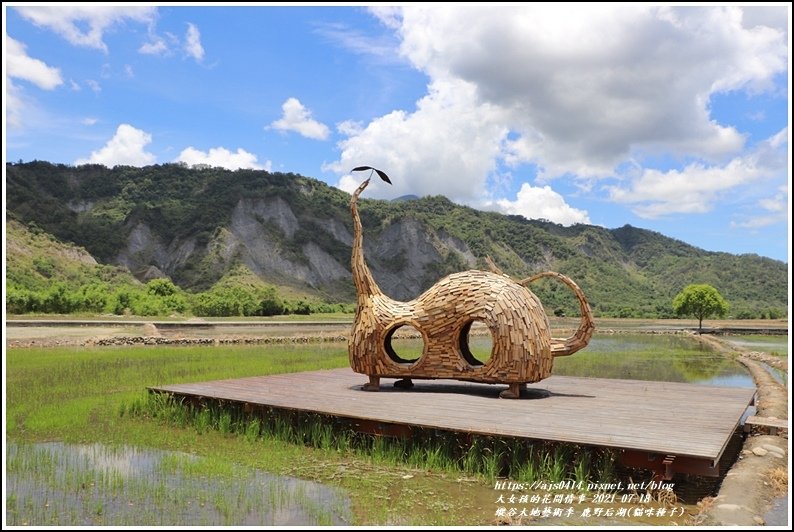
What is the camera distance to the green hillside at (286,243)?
7438cm

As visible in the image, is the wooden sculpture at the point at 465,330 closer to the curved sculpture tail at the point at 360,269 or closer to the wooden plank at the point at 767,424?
the curved sculpture tail at the point at 360,269

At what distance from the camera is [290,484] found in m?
7.07

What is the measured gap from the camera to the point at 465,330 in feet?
37.6

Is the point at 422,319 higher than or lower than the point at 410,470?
higher

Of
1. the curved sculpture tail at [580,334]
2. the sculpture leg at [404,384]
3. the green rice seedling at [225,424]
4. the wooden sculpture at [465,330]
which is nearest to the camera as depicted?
the green rice seedling at [225,424]

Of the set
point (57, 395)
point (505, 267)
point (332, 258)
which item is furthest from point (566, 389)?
point (505, 267)

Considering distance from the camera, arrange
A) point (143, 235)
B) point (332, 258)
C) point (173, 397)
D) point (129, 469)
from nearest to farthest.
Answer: point (129, 469), point (173, 397), point (143, 235), point (332, 258)

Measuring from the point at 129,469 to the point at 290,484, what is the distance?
2115 millimetres

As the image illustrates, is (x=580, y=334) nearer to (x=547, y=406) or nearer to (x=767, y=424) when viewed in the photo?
(x=547, y=406)

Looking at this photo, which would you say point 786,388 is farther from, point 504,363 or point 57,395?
point 57,395

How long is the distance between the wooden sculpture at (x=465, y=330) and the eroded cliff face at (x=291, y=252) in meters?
64.3

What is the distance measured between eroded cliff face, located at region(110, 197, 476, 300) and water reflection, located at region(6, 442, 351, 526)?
66.9 meters

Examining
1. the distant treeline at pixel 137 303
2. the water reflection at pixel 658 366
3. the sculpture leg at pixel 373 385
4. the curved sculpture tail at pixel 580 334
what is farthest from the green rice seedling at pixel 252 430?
the distant treeline at pixel 137 303

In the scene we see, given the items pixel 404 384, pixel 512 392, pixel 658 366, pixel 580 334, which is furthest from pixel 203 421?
pixel 658 366
